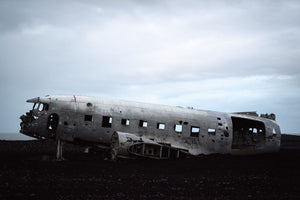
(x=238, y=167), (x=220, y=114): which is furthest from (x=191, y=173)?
(x=220, y=114)

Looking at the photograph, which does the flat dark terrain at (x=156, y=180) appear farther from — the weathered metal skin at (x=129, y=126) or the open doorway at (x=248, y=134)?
the open doorway at (x=248, y=134)

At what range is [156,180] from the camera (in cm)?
1501

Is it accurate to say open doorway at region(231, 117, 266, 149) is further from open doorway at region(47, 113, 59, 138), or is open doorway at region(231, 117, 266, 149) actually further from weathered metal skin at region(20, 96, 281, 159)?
open doorway at region(47, 113, 59, 138)

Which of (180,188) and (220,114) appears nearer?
(180,188)

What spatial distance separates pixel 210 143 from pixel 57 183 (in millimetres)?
14781

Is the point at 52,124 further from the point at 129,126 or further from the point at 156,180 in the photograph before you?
the point at 156,180

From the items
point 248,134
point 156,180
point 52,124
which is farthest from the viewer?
point 248,134

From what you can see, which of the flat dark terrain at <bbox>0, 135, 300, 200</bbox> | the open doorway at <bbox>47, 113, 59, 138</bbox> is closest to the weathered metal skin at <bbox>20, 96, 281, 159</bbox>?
the open doorway at <bbox>47, 113, 59, 138</bbox>

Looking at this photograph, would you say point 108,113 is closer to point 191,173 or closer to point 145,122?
point 145,122

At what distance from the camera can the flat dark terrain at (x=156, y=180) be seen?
37.8 feet

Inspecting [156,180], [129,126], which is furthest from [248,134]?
[156,180]

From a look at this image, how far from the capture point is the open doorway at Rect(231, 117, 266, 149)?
27763 mm

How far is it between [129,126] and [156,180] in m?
8.56

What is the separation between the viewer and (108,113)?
22.9 m
